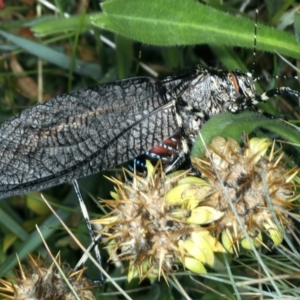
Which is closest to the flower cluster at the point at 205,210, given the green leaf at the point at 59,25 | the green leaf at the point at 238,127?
the green leaf at the point at 238,127

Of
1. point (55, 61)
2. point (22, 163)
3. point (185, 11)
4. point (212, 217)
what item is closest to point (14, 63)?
point (55, 61)

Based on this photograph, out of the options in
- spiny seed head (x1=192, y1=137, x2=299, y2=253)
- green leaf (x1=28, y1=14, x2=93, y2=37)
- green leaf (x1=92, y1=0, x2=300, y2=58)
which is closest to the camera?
spiny seed head (x1=192, y1=137, x2=299, y2=253)

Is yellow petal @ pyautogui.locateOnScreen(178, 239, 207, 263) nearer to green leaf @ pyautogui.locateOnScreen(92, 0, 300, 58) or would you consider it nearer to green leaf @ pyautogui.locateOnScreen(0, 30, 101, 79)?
green leaf @ pyautogui.locateOnScreen(92, 0, 300, 58)

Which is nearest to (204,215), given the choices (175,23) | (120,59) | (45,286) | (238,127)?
(238,127)

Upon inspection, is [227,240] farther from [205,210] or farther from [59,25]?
[59,25]

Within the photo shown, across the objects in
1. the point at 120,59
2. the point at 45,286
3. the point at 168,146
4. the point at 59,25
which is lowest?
the point at 45,286

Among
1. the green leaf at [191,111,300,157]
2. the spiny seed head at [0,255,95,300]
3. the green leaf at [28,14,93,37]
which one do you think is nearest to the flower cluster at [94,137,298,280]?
the green leaf at [191,111,300,157]

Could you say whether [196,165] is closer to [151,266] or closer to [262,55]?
[151,266]
